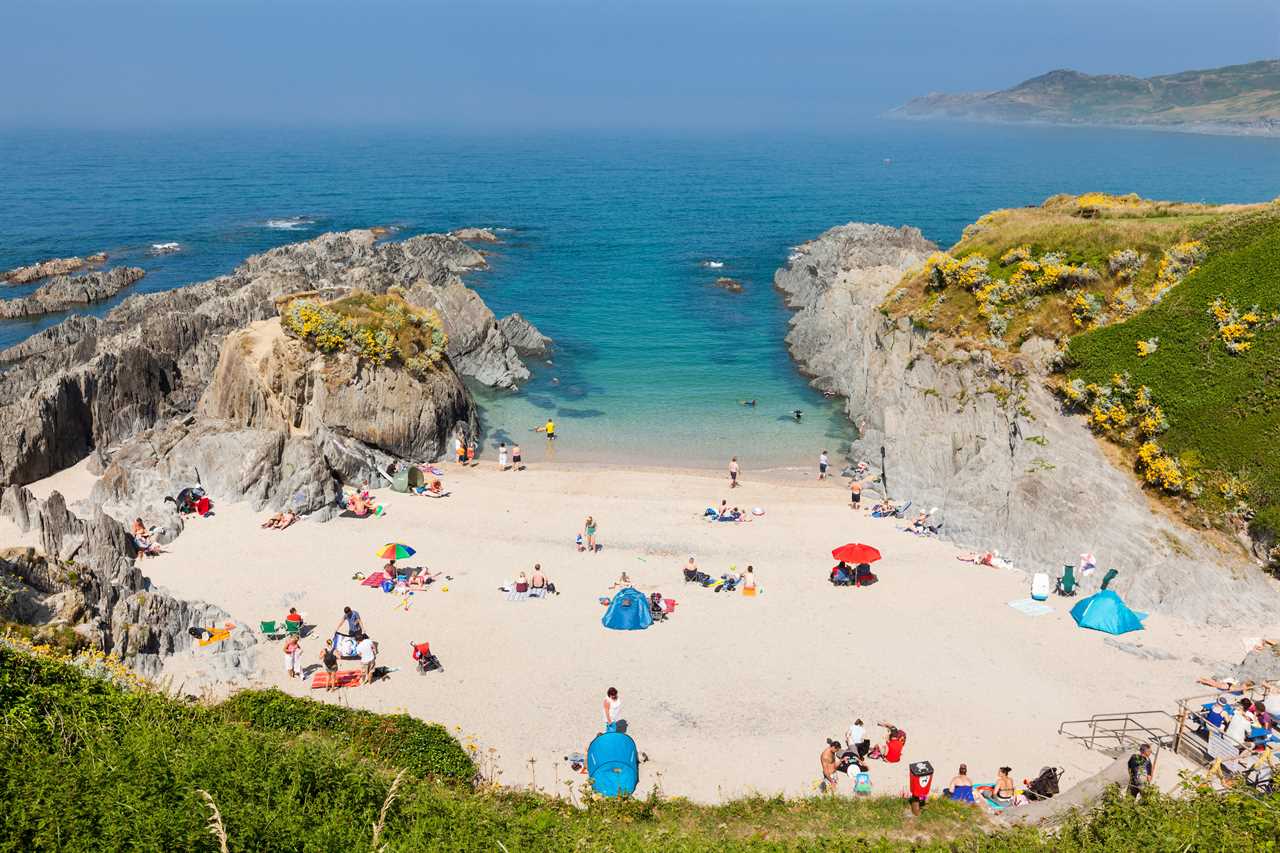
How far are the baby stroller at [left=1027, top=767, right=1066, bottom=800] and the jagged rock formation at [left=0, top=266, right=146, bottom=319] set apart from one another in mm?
64215

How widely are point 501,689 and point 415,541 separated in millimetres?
9092

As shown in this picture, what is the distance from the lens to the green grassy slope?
2428cm

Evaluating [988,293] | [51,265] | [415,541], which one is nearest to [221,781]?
[415,541]

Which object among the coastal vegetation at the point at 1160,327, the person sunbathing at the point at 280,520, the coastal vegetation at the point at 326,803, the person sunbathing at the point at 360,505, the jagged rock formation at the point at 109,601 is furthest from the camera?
the person sunbathing at the point at 360,505

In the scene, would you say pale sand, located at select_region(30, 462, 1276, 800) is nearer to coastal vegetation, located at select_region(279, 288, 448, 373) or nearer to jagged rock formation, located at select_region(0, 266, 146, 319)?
coastal vegetation, located at select_region(279, 288, 448, 373)

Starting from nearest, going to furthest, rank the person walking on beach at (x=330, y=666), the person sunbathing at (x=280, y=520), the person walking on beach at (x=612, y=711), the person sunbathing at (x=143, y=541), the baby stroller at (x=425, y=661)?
the person walking on beach at (x=612, y=711), the person walking on beach at (x=330, y=666), the baby stroller at (x=425, y=661), the person sunbathing at (x=143, y=541), the person sunbathing at (x=280, y=520)

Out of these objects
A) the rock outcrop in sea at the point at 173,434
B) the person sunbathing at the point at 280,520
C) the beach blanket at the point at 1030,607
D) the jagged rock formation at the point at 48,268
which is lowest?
the beach blanket at the point at 1030,607

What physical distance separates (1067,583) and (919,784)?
1128cm

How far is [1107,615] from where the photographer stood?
2289 centimetres

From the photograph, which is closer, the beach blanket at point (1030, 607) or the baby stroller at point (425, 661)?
the baby stroller at point (425, 661)

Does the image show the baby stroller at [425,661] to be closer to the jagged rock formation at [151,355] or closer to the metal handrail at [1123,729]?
the metal handrail at [1123,729]

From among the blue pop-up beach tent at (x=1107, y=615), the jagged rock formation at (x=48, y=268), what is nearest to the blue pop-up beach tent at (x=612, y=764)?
the blue pop-up beach tent at (x=1107, y=615)

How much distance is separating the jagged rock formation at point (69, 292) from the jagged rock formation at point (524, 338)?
32.5 m

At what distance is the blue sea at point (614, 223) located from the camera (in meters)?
43.6
